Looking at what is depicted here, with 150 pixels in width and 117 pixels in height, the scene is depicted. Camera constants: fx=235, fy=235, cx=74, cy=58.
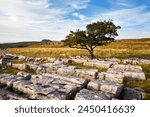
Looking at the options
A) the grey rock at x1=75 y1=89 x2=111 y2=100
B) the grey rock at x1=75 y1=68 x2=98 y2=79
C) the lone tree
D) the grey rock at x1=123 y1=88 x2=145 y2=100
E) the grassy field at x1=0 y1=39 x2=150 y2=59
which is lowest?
the grey rock at x1=123 y1=88 x2=145 y2=100

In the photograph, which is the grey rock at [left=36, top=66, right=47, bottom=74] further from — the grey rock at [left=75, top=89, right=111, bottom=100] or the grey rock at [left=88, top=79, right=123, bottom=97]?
the grey rock at [left=75, top=89, right=111, bottom=100]

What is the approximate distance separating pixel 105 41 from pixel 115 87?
34.5 meters

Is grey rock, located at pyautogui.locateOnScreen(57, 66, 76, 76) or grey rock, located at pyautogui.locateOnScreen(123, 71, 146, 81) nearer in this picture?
grey rock, located at pyautogui.locateOnScreen(123, 71, 146, 81)

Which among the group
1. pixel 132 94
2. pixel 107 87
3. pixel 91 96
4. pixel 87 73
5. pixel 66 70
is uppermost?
pixel 66 70

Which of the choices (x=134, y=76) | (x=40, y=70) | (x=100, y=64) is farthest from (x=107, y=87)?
(x=100, y=64)

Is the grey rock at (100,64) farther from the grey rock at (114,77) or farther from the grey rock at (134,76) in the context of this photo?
the grey rock at (114,77)

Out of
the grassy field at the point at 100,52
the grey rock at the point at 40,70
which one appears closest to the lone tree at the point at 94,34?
the grassy field at the point at 100,52

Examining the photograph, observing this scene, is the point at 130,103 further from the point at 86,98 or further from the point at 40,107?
the point at 40,107

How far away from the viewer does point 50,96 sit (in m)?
16.6

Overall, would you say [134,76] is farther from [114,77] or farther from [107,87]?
[107,87]

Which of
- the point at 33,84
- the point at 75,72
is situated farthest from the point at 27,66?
the point at 33,84

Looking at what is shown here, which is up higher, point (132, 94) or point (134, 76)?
point (134, 76)

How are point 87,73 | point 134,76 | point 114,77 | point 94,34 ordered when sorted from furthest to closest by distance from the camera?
point 94,34 < point 87,73 < point 134,76 < point 114,77

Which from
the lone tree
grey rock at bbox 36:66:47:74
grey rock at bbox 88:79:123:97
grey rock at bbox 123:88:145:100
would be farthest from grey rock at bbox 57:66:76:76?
the lone tree
